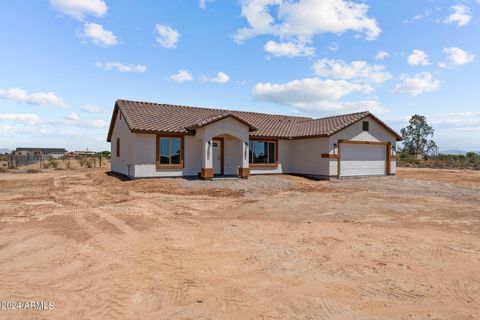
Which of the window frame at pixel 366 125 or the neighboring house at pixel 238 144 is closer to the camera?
the neighboring house at pixel 238 144

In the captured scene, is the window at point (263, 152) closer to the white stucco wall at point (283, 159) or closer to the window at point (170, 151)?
the white stucco wall at point (283, 159)

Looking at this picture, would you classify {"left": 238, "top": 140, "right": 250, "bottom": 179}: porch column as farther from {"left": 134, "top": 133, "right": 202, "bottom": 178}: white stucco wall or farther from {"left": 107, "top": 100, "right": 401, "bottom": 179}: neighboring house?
{"left": 134, "top": 133, "right": 202, "bottom": 178}: white stucco wall

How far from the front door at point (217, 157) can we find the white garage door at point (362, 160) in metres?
7.98

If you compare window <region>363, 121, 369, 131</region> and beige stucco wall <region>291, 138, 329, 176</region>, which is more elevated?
window <region>363, 121, 369, 131</region>

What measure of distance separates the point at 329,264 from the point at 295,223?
10.8 ft

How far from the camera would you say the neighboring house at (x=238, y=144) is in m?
19.5

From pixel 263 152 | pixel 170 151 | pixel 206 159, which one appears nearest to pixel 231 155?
pixel 263 152

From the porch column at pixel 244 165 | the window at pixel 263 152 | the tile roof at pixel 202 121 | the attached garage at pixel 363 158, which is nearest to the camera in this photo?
the tile roof at pixel 202 121

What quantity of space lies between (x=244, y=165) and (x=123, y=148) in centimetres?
806

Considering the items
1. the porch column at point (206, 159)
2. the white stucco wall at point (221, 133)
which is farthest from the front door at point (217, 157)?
the porch column at point (206, 159)

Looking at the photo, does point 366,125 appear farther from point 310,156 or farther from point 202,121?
point 202,121

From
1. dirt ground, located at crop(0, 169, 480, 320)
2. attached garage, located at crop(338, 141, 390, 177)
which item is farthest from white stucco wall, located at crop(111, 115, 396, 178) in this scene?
dirt ground, located at crop(0, 169, 480, 320)

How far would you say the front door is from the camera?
2166cm

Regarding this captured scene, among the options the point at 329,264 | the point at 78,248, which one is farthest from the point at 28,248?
the point at 329,264
